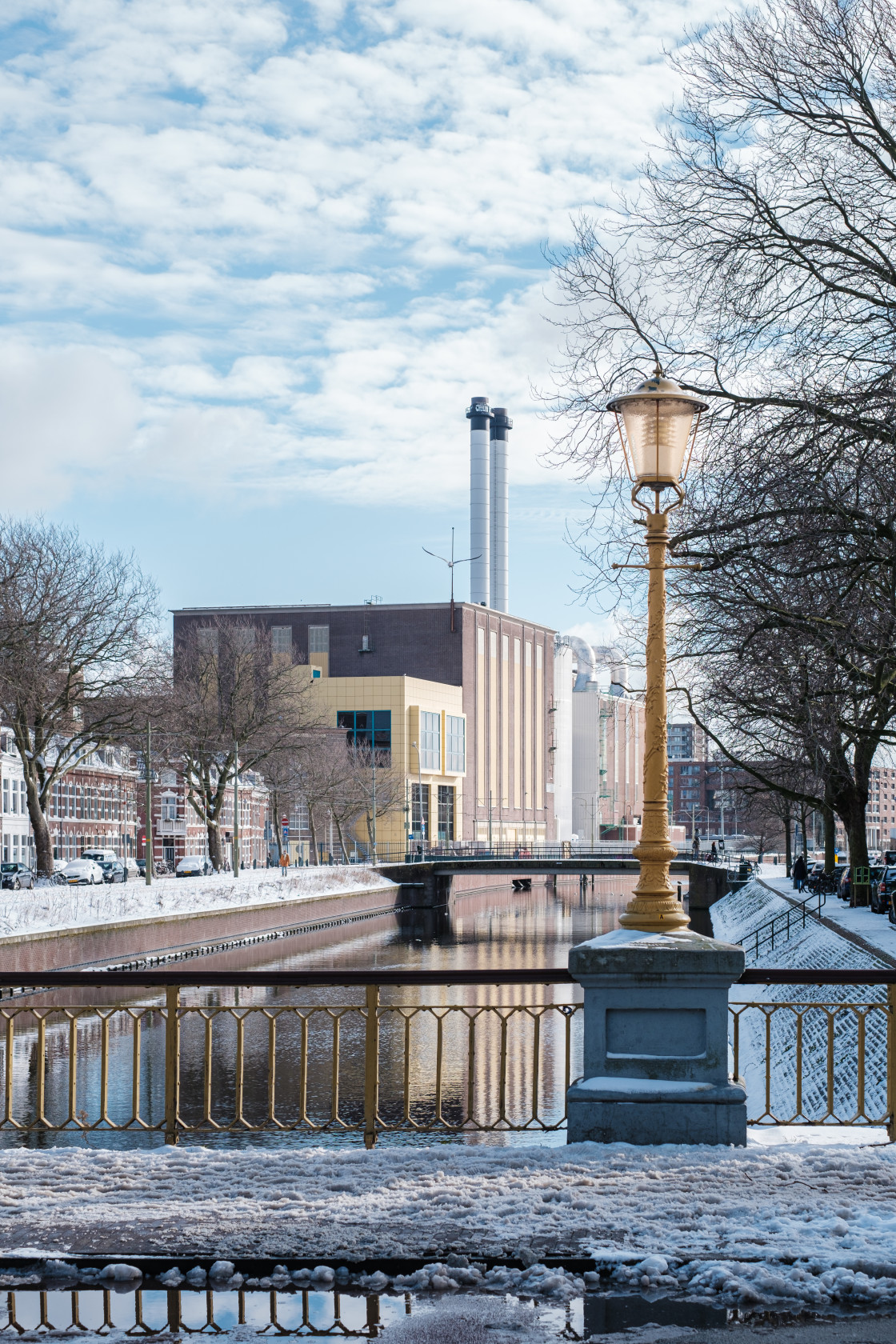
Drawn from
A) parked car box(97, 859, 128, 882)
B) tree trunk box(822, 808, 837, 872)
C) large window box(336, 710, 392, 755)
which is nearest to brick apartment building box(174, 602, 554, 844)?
large window box(336, 710, 392, 755)

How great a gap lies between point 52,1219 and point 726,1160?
378 cm

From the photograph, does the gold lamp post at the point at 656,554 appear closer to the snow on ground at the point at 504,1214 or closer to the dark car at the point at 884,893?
the snow on ground at the point at 504,1214

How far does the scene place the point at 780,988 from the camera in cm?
2956

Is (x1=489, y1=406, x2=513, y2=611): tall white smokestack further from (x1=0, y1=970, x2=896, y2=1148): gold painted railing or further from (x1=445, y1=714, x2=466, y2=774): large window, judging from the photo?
(x1=0, y1=970, x2=896, y2=1148): gold painted railing

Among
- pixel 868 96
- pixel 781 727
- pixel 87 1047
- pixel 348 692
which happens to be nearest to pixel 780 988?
pixel 781 727

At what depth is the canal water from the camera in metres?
9.63

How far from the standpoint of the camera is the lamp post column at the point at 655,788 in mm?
9117

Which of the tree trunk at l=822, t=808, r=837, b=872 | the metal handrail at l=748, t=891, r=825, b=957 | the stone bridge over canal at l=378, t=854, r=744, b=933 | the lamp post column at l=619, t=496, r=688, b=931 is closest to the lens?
the lamp post column at l=619, t=496, r=688, b=931

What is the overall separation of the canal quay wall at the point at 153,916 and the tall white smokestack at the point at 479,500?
60.9 metres

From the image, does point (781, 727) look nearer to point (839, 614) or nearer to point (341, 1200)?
point (839, 614)

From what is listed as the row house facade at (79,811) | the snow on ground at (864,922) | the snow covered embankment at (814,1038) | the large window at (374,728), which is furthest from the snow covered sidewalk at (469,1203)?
the large window at (374,728)

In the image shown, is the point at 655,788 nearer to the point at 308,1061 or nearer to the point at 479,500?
the point at 308,1061

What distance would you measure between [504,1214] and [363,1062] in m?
17.6

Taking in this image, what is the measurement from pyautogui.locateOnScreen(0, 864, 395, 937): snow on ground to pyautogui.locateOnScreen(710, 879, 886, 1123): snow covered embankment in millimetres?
16546
